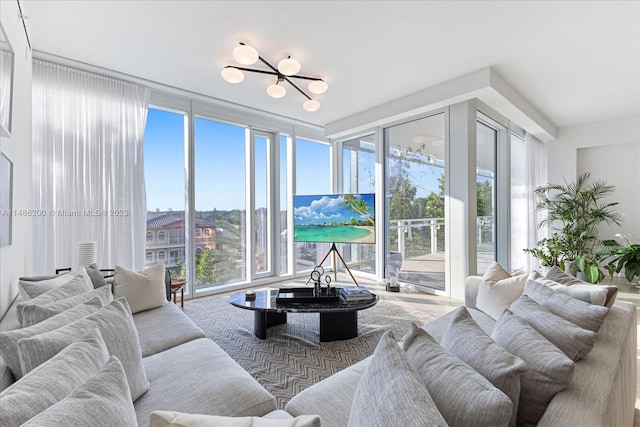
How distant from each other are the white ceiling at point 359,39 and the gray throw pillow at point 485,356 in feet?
7.89

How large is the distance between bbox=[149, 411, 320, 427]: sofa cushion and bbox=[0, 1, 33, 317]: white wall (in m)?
1.82

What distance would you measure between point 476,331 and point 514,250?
541cm

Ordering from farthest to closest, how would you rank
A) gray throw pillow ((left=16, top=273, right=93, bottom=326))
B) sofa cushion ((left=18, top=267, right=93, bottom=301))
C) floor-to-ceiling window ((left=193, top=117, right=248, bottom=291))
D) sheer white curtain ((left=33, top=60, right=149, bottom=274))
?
floor-to-ceiling window ((left=193, top=117, right=248, bottom=291)) → sheer white curtain ((left=33, top=60, right=149, bottom=274)) → sofa cushion ((left=18, top=267, right=93, bottom=301)) → gray throw pillow ((left=16, top=273, right=93, bottom=326))

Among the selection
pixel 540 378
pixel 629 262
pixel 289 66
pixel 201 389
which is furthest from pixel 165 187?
pixel 629 262

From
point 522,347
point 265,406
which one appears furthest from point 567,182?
point 265,406

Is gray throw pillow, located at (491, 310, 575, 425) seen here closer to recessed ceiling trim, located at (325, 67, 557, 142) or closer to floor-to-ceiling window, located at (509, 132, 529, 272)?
recessed ceiling trim, located at (325, 67, 557, 142)

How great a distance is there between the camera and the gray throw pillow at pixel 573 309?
53.7 inches

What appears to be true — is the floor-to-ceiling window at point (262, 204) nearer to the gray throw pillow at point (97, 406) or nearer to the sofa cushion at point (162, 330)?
the sofa cushion at point (162, 330)

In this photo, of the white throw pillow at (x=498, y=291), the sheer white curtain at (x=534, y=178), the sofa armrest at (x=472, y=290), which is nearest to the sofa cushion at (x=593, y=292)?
the white throw pillow at (x=498, y=291)

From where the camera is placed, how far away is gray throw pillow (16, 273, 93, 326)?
5.01ft

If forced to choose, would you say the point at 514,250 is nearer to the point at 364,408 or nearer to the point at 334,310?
the point at 334,310

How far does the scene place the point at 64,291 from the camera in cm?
174

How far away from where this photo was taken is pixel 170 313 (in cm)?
236

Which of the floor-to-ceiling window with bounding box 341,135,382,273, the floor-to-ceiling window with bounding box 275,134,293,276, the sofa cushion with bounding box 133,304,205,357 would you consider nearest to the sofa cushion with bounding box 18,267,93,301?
the sofa cushion with bounding box 133,304,205,357
